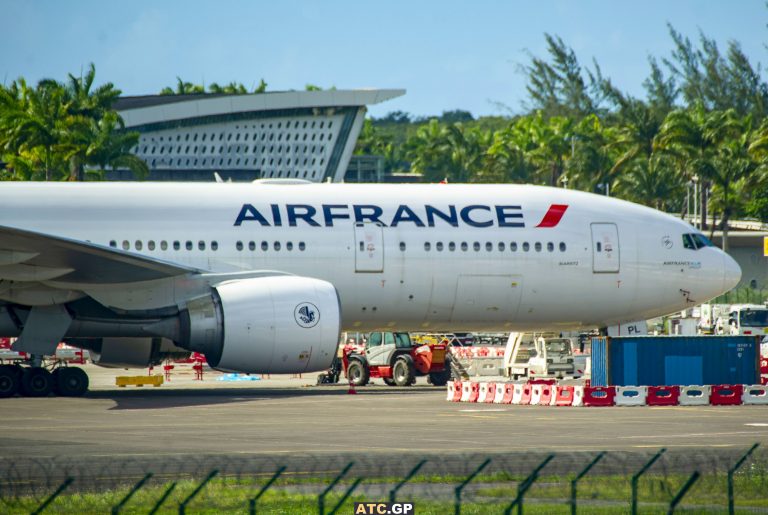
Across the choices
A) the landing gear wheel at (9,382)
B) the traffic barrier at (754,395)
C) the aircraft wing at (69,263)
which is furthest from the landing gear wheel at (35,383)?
the traffic barrier at (754,395)

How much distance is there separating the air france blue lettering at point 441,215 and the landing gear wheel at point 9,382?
1063cm

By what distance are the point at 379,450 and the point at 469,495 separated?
5171 mm

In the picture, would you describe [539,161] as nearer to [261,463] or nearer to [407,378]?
[407,378]

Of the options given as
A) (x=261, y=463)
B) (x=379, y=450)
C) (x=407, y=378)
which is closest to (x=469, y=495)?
(x=261, y=463)

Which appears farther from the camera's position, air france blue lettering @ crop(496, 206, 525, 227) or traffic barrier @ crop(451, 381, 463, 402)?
air france blue lettering @ crop(496, 206, 525, 227)

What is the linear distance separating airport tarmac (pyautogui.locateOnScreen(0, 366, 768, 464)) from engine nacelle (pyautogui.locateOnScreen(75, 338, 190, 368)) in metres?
0.86

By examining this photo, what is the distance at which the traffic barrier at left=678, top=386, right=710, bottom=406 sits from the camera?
2842 cm

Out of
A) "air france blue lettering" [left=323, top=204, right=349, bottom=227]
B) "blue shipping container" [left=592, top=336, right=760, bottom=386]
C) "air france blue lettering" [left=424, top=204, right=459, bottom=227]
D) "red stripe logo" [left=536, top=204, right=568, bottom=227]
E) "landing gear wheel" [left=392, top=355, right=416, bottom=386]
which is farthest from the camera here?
"landing gear wheel" [left=392, top=355, right=416, bottom=386]

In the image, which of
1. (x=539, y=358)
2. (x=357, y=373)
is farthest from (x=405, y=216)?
(x=357, y=373)

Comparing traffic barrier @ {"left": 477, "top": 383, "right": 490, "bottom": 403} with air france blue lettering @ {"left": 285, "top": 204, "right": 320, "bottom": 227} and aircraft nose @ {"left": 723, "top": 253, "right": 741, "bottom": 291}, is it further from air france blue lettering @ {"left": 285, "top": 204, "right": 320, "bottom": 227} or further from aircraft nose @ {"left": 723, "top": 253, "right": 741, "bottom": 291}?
aircraft nose @ {"left": 723, "top": 253, "right": 741, "bottom": 291}

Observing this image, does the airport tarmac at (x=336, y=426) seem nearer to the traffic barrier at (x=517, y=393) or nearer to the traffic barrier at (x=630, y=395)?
the traffic barrier at (x=630, y=395)

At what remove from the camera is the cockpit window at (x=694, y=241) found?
110 feet

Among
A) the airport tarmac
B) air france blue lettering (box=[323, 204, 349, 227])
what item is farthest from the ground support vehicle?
air france blue lettering (box=[323, 204, 349, 227])

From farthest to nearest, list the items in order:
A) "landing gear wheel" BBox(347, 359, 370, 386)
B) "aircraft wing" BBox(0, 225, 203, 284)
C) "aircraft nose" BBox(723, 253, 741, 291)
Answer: "landing gear wheel" BBox(347, 359, 370, 386) < "aircraft nose" BBox(723, 253, 741, 291) < "aircraft wing" BBox(0, 225, 203, 284)
